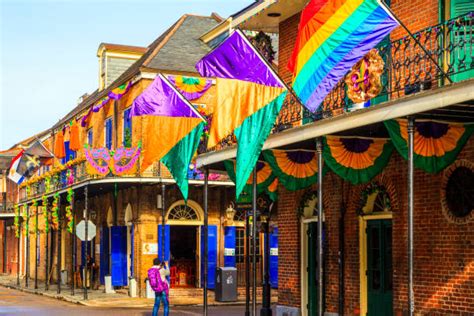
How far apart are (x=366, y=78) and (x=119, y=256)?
805 inches

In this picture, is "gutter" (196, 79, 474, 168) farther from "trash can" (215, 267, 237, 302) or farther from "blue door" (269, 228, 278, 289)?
"blue door" (269, 228, 278, 289)

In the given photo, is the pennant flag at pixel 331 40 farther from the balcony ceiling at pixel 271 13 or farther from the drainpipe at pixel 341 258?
the balcony ceiling at pixel 271 13

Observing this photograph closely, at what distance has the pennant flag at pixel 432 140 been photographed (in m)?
13.2

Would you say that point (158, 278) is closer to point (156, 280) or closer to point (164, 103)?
point (156, 280)

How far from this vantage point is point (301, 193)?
1912 centimetres

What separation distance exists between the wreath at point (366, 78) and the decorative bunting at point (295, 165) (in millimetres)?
3767

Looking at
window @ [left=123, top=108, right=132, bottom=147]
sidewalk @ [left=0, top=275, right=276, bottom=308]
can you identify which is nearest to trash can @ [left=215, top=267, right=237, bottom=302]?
sidewalk @ [left=0, top=275, right=276, bottom=308]

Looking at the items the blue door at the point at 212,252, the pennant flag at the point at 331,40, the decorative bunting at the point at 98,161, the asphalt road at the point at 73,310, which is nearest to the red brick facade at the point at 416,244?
the pennant flag at the point at 331,40

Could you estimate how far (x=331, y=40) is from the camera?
1236 centimetres

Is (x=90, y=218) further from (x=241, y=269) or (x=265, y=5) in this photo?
(x=265, y=5)

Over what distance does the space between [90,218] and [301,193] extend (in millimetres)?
20516

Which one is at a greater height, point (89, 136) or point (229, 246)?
point (89, 136)

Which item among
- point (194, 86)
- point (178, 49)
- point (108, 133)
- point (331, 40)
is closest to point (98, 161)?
point (194, 86)

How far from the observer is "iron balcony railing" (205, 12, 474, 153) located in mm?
12234
